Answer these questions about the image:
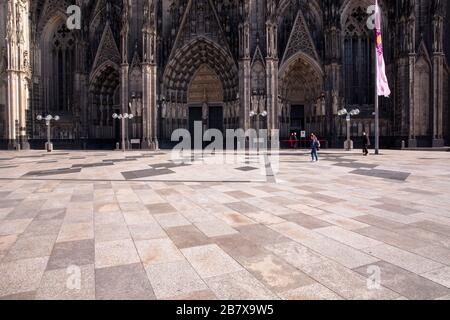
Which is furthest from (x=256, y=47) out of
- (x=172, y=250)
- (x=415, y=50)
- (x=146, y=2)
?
(x=172, y=250)

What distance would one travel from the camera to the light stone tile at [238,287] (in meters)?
2.67

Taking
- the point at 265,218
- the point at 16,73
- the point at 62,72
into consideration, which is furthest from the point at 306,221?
the point at 62,72

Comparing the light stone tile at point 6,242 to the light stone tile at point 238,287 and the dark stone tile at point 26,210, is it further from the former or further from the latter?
the light stone tile at point 238,287

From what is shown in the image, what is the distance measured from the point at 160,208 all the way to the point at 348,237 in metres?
3.61

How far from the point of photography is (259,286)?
2846mm

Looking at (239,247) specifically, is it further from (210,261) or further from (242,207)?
(242,207)

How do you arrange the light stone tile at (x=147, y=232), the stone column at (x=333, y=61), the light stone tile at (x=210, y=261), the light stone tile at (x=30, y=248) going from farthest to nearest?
the stone column at (x=333, y=61) → the light stone tile at (x=147, y=232) → the light stone tile at (x=30, y=248) → the light stone tile at (x=210, y=261)

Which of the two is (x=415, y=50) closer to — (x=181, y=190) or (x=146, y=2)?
(x=146, y=2)

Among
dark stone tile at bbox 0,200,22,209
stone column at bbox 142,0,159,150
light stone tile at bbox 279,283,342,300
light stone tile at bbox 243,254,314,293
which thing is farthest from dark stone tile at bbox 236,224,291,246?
stone column at bbox 142,0,159,150

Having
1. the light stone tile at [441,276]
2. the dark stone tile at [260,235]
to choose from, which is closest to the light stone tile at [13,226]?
the dark stone tile at [260,235]

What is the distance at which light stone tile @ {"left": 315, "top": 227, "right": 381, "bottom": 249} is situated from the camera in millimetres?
3963

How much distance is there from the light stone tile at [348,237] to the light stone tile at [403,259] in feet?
0.44
